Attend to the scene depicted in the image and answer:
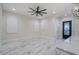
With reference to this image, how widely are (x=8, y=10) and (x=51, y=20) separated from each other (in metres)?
1.05

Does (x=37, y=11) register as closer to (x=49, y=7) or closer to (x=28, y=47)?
(x=49, y=7)

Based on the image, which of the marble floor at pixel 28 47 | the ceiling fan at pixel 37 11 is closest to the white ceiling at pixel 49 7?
the ceiling fan at pixel 37 11

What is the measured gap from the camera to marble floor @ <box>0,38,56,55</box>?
2.18 metres

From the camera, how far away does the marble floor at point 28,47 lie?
218 cm

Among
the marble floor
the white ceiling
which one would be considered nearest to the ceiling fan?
the white ceiling

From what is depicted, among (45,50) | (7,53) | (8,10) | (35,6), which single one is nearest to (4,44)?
(7,53)

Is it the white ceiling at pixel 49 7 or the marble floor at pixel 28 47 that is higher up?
the white ceiling at pixel 49 7

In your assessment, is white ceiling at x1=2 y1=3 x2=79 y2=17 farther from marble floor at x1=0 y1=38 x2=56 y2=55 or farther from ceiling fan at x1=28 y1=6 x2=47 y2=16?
marble floor at x1=0 y1=38 x2=56 y2=55

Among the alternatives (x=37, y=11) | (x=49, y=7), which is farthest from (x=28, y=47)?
(x=49, y=7)

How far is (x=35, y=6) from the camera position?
7.43 feet

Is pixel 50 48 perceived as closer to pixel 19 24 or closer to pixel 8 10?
pixel 19 24

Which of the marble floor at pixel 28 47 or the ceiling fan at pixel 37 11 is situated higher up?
the ceiling fan at pixel 37 11

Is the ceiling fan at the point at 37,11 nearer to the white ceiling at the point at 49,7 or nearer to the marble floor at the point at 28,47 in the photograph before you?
the white ceiling at the point at 49,7

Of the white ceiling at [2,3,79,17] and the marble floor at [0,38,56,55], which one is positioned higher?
the white ceiling at [2,3,79,17]
